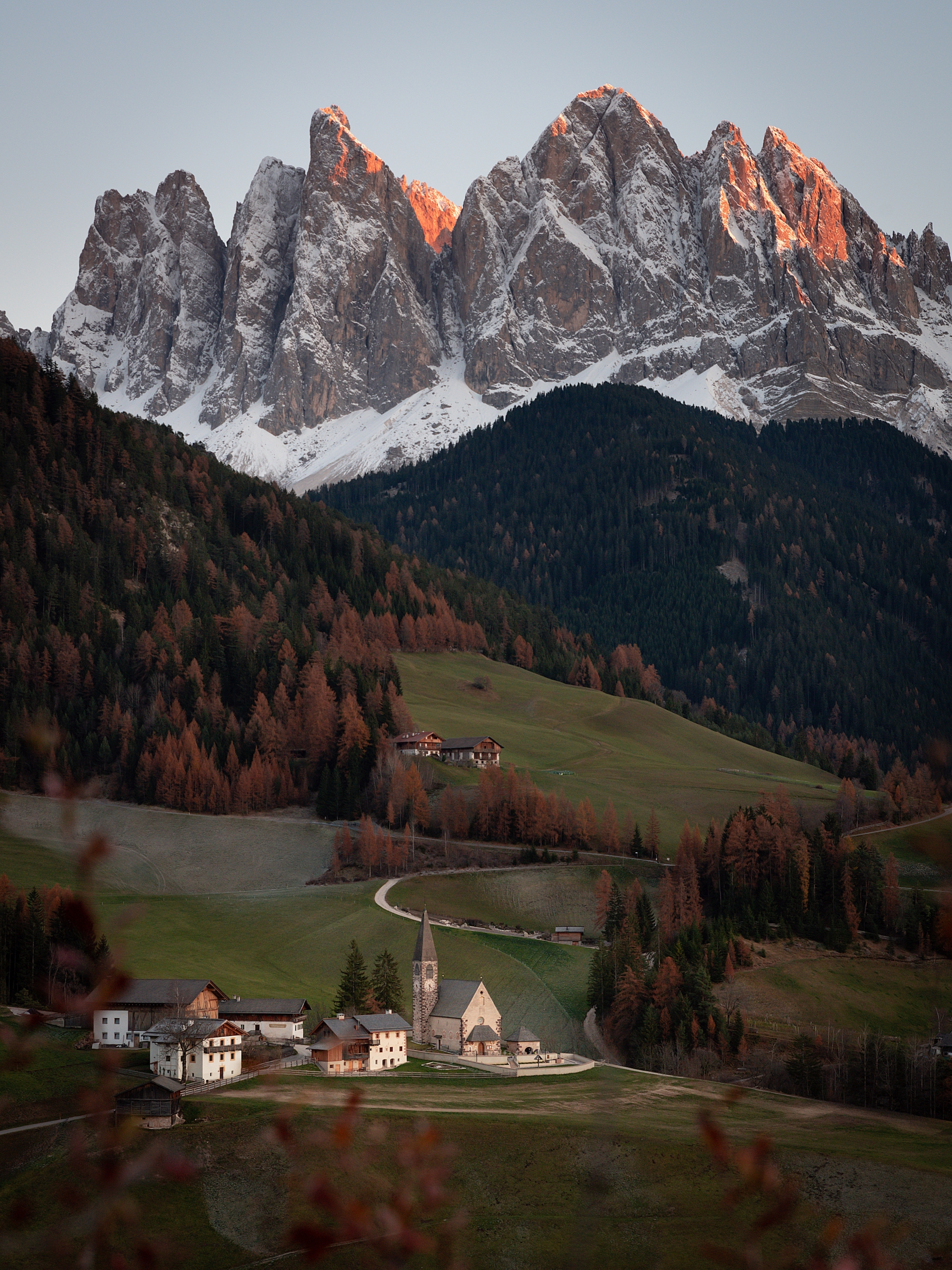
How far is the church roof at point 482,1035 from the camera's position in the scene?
286 feet

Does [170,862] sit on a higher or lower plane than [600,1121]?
lower

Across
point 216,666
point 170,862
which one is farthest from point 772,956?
point 216,666

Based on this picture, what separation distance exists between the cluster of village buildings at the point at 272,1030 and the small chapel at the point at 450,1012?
0.08 meters

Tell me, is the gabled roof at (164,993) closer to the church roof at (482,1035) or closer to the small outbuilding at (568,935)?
the church roof at (482,1035)

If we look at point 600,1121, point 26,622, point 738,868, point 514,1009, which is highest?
point 26,622

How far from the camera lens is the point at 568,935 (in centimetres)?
11781

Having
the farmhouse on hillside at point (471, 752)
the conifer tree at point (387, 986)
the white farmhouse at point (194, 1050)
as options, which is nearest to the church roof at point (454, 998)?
the conifer tree at point (387, 986)

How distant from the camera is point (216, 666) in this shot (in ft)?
578

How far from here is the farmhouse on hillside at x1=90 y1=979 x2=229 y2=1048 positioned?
253ft

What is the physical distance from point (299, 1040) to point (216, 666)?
100468 millimetres

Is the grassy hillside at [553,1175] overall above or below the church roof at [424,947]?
below

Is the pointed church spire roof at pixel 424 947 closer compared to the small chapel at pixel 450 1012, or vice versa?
the small chapel at pixel 450 1012

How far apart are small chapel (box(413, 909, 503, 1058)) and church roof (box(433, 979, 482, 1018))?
3 centimetres

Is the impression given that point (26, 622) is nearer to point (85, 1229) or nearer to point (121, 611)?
point (121, 611)
